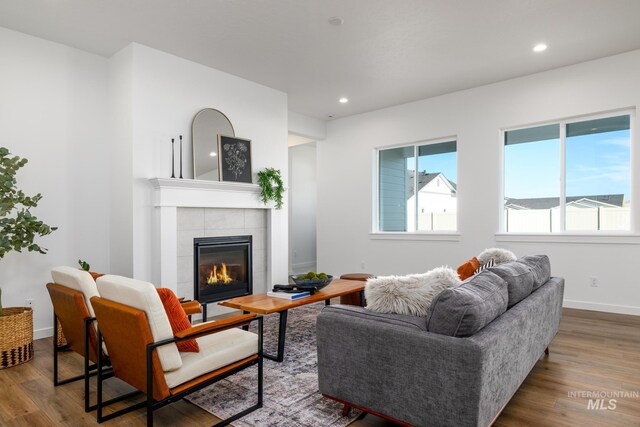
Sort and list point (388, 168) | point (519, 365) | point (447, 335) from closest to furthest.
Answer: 1. point (447, 335)
2. point (519, 365)
3. point (388, 168)

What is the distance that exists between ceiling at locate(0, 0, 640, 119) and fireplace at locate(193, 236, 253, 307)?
7.04ft

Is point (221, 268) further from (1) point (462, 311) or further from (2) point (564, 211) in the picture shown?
(2) point (564, 211)

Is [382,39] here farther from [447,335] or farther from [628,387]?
[628,387]

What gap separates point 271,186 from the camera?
520cm

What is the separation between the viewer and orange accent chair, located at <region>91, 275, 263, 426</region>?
1873mm

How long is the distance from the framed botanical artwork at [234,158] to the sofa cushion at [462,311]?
344 cm

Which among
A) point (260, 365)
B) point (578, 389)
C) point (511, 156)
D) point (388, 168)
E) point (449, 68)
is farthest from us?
point (388, 168)

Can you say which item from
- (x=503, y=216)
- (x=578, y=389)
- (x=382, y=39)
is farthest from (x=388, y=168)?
(x=578, y=389)

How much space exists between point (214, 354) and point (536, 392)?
207 centimetres

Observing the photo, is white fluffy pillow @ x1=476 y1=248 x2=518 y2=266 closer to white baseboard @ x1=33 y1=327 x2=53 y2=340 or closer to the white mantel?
the white mantel

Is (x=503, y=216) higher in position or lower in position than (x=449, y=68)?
lower

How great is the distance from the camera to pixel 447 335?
178 cm

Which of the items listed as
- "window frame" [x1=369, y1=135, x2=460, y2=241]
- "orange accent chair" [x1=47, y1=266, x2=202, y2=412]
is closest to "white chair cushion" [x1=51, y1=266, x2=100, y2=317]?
"orange accent chair" [x1=47, y1=266, x2=202, y2=412]

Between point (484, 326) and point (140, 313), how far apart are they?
1.64m
